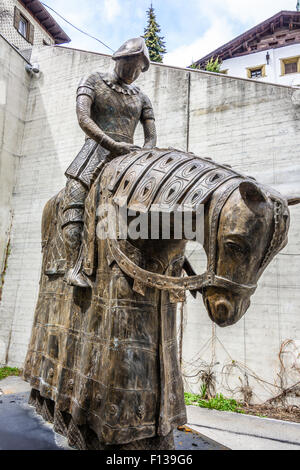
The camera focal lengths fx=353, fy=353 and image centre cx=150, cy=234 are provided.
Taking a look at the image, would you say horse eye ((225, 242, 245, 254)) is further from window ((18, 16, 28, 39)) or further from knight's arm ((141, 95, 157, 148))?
window ((18, 16, 28, 39))

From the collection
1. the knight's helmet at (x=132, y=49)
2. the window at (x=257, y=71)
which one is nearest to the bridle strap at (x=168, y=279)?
the knight's helmet at (x=132, y=49)

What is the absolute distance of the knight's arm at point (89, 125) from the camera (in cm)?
238

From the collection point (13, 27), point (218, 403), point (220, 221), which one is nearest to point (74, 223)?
point (220, 221)

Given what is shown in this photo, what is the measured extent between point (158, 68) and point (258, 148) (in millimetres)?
2511

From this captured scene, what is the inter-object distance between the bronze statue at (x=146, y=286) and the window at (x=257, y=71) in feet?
52.0

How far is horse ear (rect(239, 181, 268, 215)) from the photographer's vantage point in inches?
59.3

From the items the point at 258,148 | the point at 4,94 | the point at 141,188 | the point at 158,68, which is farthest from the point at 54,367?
the point at 4,94

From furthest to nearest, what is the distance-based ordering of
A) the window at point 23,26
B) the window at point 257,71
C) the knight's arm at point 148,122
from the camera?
the window at point 257,71
the window at point 23,26
the knight's arm at point 148,122

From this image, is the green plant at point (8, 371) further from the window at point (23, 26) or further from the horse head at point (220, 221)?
the window at point (23, 26)

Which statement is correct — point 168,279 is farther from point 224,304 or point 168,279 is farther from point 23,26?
point 23,26

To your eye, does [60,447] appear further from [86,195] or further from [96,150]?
[96,150]

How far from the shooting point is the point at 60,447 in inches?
87.8

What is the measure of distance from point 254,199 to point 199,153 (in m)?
4.63

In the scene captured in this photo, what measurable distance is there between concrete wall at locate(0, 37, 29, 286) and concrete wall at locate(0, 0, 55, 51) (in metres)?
2.26
